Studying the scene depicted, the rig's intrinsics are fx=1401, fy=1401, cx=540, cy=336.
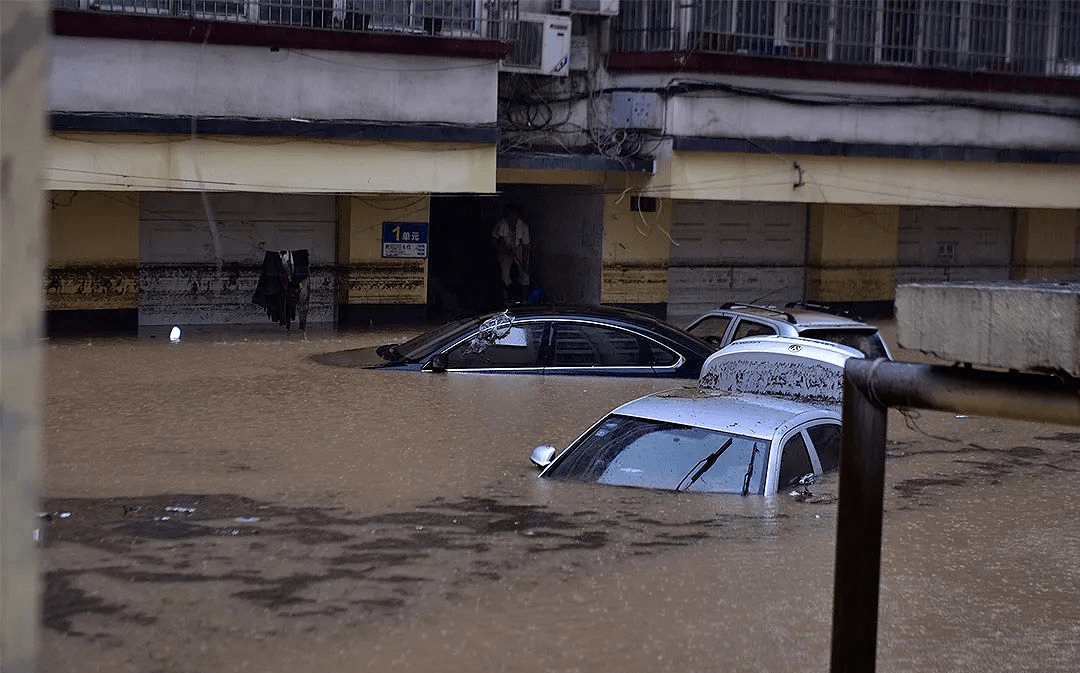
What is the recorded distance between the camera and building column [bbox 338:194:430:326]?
19.2m

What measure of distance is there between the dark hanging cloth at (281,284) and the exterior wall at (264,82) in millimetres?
2063

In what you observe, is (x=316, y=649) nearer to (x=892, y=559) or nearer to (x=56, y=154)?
(x=892, y=559)

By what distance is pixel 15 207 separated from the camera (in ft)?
8.05

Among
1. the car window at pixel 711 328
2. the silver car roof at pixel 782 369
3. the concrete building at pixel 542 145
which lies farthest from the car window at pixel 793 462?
the concrete building at pixel 542 145

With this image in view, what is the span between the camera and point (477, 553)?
24.9 feet

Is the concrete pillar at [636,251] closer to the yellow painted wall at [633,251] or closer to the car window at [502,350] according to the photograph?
the yellow painted wall at [633,251]

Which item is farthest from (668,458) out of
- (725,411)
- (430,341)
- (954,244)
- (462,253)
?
(954,244)

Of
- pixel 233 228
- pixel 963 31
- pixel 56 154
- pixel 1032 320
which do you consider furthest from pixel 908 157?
pixel 1032 320

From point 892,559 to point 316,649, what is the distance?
3.43 m

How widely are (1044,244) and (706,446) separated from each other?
59.6ft

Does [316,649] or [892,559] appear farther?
[892,559]

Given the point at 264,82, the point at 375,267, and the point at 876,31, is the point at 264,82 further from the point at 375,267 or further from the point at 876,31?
the point at 876,31

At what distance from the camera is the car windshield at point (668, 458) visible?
8.20 metres

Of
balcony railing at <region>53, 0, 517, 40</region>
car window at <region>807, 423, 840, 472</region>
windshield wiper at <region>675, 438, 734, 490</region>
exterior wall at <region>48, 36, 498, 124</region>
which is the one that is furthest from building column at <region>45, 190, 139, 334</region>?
car window at <region>807, 423, 840, 472</region>
